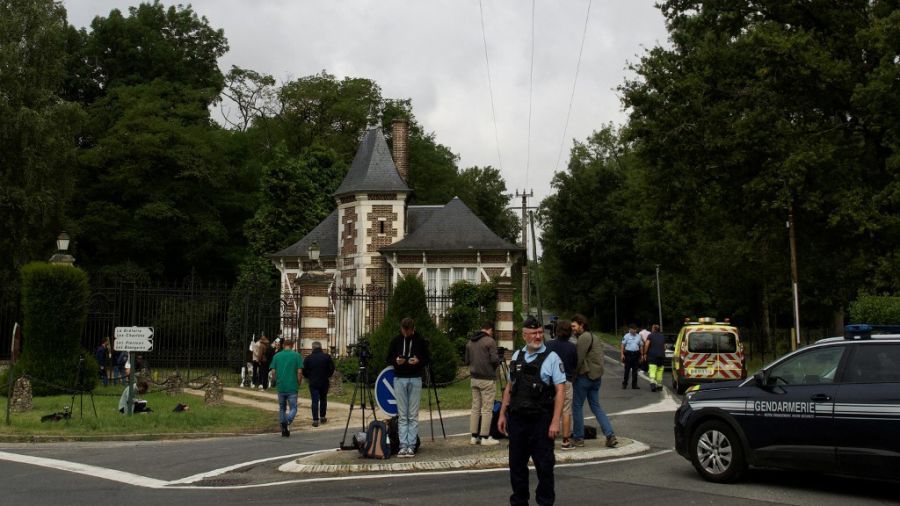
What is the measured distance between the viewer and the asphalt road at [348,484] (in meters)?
8.70

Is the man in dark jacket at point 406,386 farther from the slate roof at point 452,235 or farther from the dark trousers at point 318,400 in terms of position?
the slate roof at point 452,235

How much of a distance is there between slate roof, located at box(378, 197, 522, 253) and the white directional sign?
20.2 meters

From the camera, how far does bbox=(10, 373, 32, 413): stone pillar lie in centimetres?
1809

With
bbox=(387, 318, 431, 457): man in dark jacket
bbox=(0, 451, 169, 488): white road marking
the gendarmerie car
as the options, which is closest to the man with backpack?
bbox=(0, 451, 169, 488): white road marking

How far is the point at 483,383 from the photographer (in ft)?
40.2

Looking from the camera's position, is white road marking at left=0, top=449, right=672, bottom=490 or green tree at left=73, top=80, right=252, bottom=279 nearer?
white road marking at left=0, top=449, right=672, bottom=490

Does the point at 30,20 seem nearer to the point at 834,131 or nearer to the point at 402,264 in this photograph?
the point at 402,264

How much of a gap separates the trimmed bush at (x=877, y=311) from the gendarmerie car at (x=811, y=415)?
11210 mm

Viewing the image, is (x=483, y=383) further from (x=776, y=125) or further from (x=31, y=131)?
(x=31, y=131)

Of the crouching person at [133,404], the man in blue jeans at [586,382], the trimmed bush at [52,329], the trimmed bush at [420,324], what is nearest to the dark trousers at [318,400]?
the crouching person at [133,404]

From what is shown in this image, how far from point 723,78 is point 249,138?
37.3 metres

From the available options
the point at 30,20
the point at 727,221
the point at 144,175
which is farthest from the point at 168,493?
the point at 144,175

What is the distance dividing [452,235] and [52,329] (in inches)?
748

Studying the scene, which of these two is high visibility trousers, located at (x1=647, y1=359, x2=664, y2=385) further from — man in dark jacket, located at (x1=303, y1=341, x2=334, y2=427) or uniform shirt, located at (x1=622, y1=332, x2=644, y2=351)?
man in dark jacket, located at (x1=303, y1=341, x2=334, y2=427)
